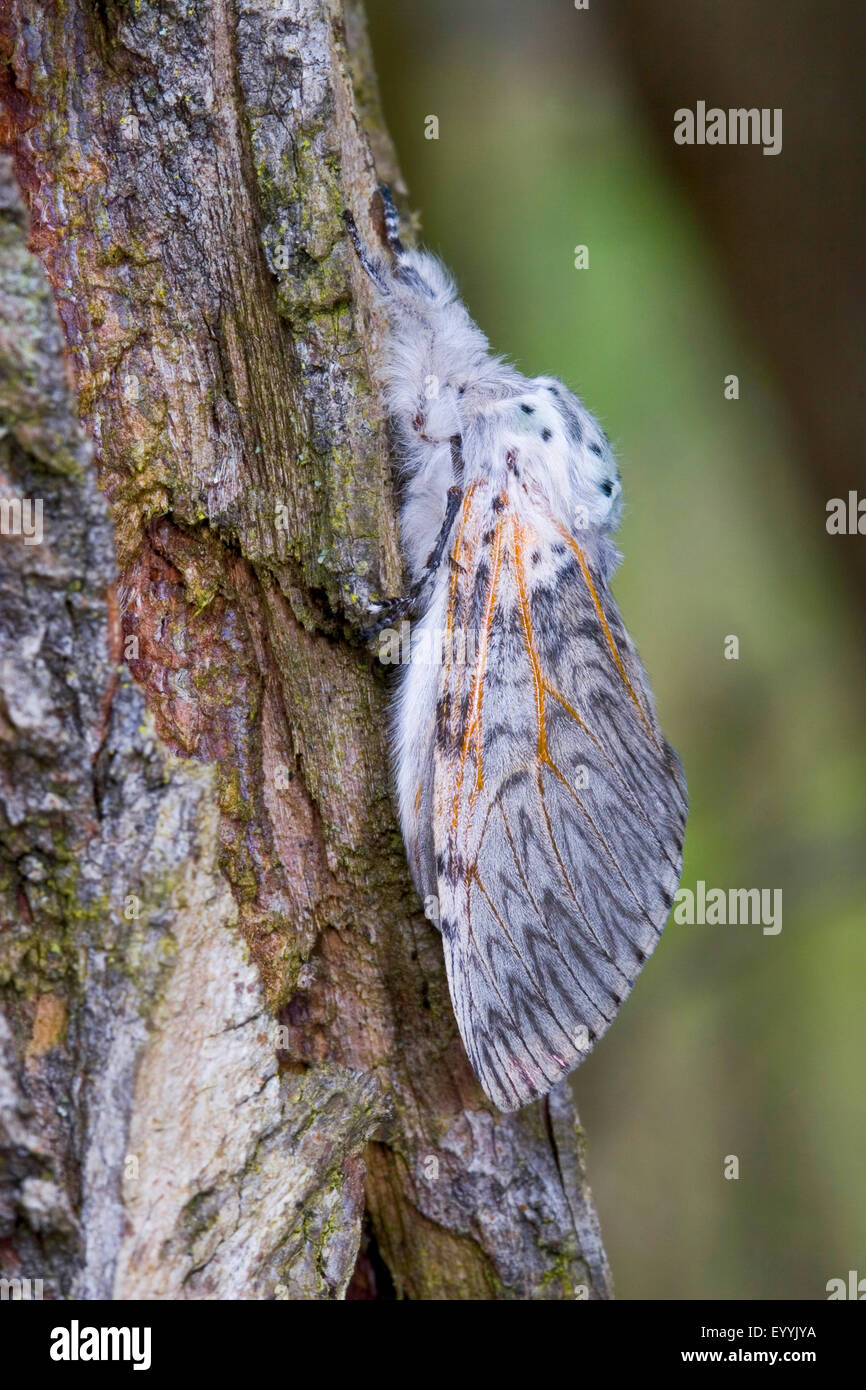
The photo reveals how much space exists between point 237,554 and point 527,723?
60 centimetres

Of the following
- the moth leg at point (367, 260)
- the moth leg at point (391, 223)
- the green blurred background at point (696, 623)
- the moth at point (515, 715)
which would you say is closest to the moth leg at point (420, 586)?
the moth at point (515, 715)

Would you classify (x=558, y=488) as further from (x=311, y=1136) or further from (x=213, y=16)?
(x=311, y=1136)

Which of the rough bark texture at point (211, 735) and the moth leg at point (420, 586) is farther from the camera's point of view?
the moth leg at point (420, 586)

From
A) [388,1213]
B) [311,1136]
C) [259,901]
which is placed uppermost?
[259,901]

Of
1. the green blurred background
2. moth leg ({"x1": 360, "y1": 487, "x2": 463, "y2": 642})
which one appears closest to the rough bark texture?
moth leg ({"x1": 360, "y1": 487, "x2": 463, "y2": 642})

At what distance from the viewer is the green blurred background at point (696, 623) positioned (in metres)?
3.12

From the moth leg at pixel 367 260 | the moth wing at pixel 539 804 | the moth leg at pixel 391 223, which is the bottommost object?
the moth wing at pixel 539 804

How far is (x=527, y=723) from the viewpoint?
1.86m

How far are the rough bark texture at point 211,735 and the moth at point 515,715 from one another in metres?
0.12

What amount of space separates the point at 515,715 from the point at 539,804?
171mm

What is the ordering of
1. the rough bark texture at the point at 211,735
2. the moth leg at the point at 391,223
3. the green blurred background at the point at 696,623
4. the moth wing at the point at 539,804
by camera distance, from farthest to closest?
the green blurred background at the point at 696,623, the moth leg at the point at 391,223, the moth wing at the point at 539,804, the rough bark texture at the point at 211,735

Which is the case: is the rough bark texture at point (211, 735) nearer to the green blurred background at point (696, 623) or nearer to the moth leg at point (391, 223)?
the moth leg at point (391, 223)

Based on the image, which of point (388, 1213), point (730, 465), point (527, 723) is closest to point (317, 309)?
point (527, 723)

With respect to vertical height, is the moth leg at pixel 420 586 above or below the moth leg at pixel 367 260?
below
